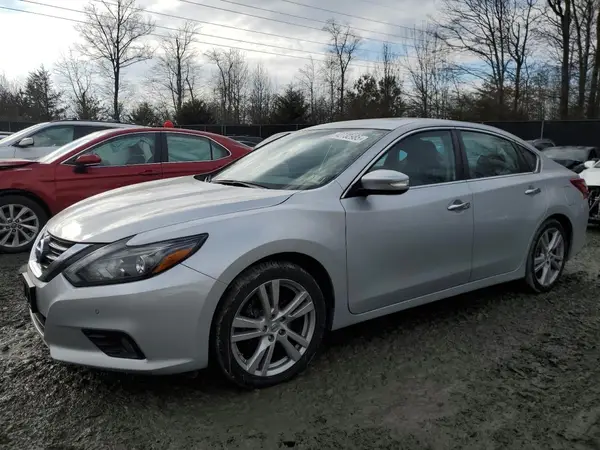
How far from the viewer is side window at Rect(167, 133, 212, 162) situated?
22.1 feet

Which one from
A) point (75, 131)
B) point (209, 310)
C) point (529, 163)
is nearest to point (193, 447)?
point (209, 310)

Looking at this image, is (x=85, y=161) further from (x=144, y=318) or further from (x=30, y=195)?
(x=144, y=318)

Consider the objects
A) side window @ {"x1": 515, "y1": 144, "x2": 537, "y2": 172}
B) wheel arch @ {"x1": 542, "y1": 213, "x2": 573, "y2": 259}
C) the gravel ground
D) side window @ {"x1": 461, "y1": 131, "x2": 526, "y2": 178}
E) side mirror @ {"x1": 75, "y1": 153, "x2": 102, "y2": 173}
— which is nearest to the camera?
the gravel ground

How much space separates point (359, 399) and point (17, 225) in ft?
16.0

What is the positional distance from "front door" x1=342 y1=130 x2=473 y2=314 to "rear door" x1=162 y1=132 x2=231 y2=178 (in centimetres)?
362

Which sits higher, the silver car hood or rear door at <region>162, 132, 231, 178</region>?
rear door at <region>162, 132, 231, 178</region>

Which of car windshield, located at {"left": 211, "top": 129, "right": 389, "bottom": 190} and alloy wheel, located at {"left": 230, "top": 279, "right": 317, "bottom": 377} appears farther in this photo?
car windshield, located at {"left": 211, "top": 129, "right": 389, "bottom": 190}

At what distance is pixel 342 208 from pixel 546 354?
165 cm

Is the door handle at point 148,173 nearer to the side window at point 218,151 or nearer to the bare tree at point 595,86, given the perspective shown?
the side window at point 218,151

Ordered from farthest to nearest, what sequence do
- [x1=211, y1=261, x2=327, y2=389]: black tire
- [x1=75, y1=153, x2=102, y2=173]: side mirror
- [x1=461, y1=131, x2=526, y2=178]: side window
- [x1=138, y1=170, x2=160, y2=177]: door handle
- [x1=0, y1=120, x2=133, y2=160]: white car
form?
1. [x1=0, y1=120, x2=133, y2=160]: white car
2. [x1=138, y1=170, x2=160, y2=177]: door handle
3. [x1=75, y1=153, x2=102, y2=173]: side mirror
4. [x1=461, y1=131, x2=526, y2=178]: side window
5. [x1=211, y1=261, x2=327, y2=389]: black tire

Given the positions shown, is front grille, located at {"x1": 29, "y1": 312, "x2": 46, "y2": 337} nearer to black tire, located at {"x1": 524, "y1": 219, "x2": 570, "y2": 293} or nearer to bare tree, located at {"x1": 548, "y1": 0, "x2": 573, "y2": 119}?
black tire, located at {"x1": 524, "y1": 219, "x2": 570, "y2": 293}

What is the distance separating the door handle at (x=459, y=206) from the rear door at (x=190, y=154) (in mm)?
3789

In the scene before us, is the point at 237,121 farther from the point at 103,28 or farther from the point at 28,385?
the point at 28,385

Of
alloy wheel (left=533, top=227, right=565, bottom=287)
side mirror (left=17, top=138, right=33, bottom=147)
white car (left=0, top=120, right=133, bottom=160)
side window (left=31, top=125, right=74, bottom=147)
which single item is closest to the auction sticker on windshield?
alloy wheel (left=533, top=227, right=565, bottom=287)
